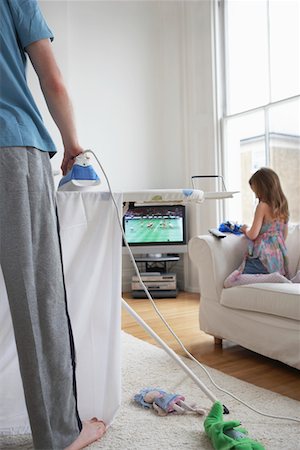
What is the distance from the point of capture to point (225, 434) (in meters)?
1.46

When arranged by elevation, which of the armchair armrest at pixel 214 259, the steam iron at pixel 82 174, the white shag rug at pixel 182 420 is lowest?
the white shag rug at pixel 182 420

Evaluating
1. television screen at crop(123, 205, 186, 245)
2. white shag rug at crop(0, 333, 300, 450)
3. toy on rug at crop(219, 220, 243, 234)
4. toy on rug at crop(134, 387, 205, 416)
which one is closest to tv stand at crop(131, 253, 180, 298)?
television screen at crop(123, 205, 186, 245)

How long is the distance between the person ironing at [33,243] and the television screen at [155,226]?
330 cm

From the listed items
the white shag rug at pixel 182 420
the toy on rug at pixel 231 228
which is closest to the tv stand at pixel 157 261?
the toy on rug at pixel 231 228

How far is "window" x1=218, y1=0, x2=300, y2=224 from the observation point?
3.82m

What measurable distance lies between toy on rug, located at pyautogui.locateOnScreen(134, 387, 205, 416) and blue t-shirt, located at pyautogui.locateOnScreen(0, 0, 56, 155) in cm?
105

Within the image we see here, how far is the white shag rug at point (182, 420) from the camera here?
1485 mm

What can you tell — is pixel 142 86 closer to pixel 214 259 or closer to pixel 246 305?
pixel 214 259

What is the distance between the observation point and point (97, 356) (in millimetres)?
1562

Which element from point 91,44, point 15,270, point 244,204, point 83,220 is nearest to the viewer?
point 15,270

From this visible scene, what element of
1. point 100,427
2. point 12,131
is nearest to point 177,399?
point 100,427

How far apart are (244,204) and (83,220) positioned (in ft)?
10.2

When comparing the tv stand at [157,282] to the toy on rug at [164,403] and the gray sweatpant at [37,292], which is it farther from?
the gray sweatpant at [37,292]

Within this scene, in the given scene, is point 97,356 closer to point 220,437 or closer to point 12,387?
point 12,387
